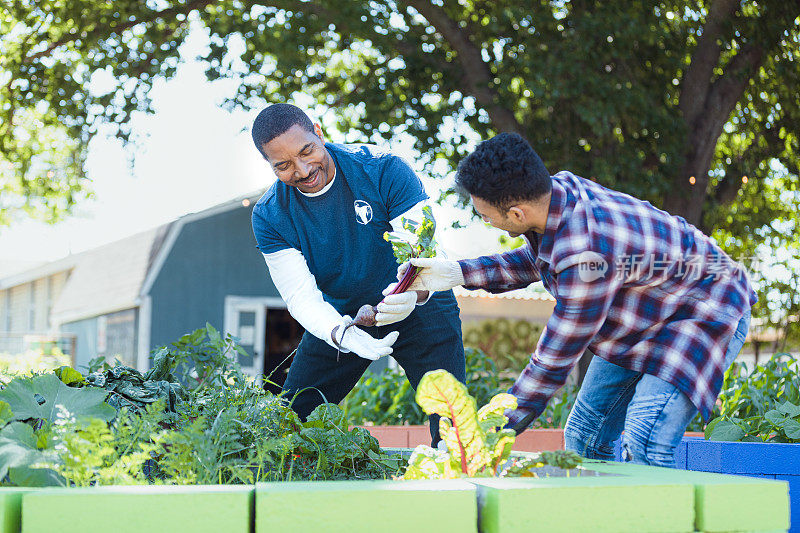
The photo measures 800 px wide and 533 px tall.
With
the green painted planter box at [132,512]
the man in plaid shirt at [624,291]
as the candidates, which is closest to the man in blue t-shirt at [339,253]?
the man in plaid shirt at [624,291]

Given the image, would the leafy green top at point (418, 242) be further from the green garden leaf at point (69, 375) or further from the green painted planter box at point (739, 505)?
the green painted planter box at point (739, 505)

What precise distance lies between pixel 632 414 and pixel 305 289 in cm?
129

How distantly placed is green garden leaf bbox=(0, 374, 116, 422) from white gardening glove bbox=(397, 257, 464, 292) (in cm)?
94

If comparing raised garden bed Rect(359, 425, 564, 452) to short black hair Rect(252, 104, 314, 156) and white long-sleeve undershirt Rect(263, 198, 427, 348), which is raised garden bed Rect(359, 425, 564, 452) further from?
short black hair Rect(252, 104, 314, 156)

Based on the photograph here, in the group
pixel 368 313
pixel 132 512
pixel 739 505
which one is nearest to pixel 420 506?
pixel 132 512

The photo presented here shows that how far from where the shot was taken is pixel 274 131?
109 inches

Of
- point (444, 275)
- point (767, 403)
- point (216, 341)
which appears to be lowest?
point (767, 403)

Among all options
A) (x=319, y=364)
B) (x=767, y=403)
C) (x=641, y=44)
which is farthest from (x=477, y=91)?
(x=319, y=364)

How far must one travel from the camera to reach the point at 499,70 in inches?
302

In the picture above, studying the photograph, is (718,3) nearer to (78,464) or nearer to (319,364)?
(319,364)

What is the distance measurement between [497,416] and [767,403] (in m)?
2.37

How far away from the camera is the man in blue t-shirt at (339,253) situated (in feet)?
9.62

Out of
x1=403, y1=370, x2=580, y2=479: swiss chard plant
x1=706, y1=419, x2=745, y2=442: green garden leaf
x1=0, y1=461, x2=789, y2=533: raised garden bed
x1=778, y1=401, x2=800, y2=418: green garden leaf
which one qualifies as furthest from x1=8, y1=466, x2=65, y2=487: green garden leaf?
x1=778, y1=401, x2=800, y2=418: green garden leaf

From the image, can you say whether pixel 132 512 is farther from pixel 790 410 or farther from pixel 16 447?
pixel 790 410
